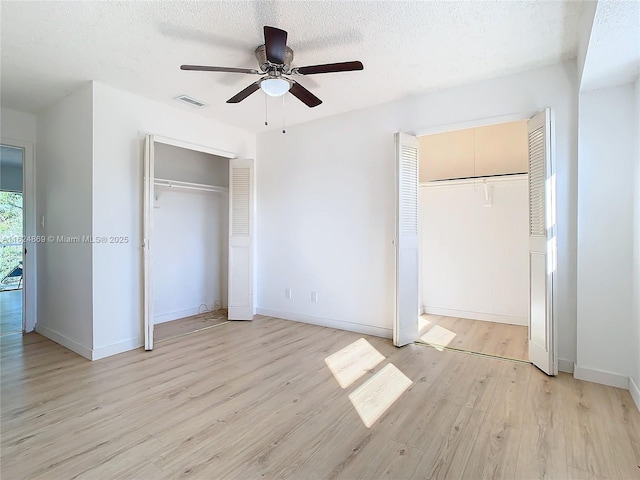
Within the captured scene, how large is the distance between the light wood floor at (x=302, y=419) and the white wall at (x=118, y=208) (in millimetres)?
414

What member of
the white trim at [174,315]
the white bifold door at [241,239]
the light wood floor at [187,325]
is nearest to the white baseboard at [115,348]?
the light wood floor at [187,325]

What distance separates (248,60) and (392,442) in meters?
3.11

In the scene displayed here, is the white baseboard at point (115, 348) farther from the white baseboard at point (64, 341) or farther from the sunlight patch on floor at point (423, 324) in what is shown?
the sunlight patch on floor at point (423, 324)

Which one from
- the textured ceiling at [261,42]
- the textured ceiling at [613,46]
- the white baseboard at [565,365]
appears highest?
the textured ceiling at [261,42]

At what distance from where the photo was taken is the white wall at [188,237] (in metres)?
4.60

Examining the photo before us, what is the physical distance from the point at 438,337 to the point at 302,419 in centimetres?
227

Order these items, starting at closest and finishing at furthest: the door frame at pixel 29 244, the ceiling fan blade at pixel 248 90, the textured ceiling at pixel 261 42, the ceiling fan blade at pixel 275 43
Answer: the ceiling fan blade at pixel 275 43 → the textured ceiling at pixel 261 42 → the ceiling fan blade at pixel 248 90 → the door frame at pixel 29 244

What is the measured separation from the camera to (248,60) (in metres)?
2.87

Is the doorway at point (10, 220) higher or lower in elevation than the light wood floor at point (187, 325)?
higher

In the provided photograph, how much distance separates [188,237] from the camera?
493 centimetres

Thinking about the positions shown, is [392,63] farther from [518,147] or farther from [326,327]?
[326,327]

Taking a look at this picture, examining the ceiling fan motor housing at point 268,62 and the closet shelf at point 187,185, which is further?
the closet shelf at point 187,185

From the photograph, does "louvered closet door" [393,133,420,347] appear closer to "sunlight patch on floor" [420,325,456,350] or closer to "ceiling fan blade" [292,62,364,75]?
"sunlight patch on floor" [420,325,456,350]

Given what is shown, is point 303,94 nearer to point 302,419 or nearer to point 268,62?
point 268,62
